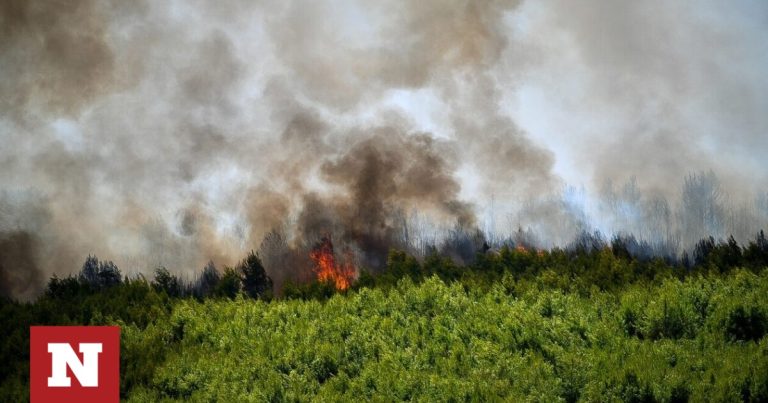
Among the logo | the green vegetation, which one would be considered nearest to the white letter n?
the logo

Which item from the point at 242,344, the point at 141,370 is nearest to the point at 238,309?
the point at 242,344

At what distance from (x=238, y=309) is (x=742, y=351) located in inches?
615

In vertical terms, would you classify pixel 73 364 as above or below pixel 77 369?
above

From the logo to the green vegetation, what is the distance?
15.8 inches

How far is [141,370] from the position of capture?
68.3ft

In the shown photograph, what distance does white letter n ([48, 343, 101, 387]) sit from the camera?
2058cm

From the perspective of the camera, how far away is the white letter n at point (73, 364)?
20578mm

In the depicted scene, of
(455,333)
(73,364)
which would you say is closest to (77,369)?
(73,364)

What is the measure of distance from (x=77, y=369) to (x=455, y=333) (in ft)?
34.3

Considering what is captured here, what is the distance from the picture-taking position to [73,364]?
69.4 feet

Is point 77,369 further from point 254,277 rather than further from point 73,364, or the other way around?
point 254,277

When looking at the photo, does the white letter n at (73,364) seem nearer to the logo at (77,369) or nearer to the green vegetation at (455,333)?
the logo at (77,369)

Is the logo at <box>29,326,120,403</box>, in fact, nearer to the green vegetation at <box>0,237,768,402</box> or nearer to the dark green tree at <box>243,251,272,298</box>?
the green vegetation at <box>0,237,768,402</box>

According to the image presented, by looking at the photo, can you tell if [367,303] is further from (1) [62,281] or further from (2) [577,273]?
(1) [62,281]
